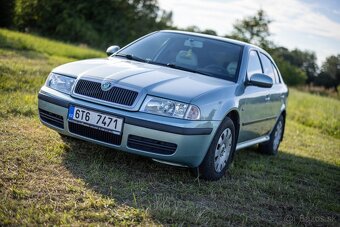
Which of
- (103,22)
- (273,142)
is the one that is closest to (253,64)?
(273,142)

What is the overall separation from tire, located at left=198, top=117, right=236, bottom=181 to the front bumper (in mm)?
151

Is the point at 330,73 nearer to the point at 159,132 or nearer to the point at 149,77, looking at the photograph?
the point at 149,77

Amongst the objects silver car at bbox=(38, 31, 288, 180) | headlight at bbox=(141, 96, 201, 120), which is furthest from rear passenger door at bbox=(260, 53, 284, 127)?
headlight at bbox=(141, 96, 201, 120)

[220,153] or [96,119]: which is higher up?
[96,119]

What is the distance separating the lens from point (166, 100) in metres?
4.28

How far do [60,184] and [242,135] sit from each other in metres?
2.52

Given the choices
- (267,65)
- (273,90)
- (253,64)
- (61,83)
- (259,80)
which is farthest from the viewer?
(267,65)

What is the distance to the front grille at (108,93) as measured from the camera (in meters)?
4.32

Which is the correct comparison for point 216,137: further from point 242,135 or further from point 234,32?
point 234,32

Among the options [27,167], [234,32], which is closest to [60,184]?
[27,167]

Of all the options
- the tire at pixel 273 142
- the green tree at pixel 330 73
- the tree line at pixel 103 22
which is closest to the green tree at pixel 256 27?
the tree line at pixel 103 22

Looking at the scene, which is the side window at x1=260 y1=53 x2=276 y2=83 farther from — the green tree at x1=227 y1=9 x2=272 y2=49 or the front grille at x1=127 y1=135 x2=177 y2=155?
the green tree at x1=227 y1=9 x2=272 y2=49

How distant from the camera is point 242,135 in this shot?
5672 mm

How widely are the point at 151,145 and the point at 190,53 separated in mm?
1726
